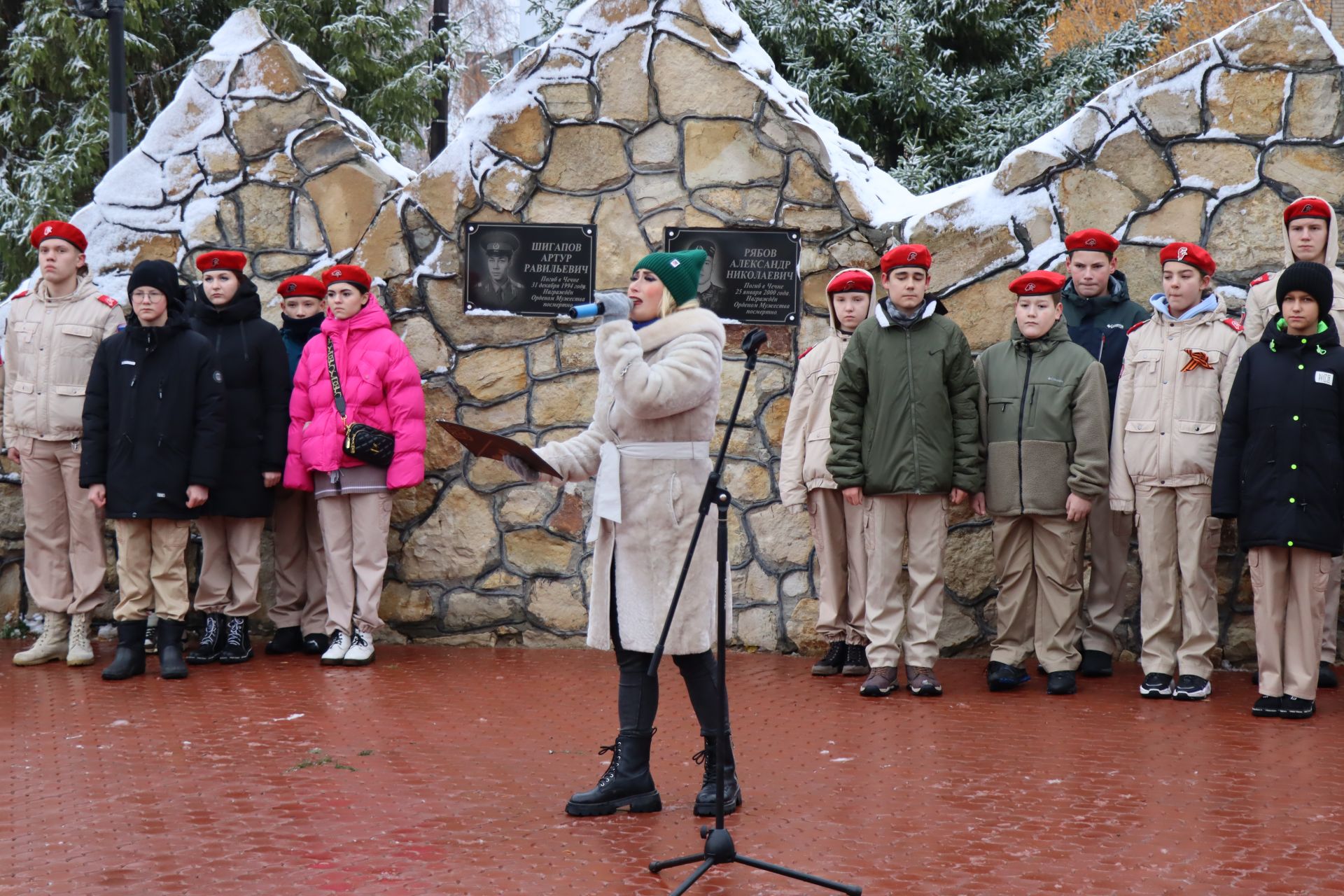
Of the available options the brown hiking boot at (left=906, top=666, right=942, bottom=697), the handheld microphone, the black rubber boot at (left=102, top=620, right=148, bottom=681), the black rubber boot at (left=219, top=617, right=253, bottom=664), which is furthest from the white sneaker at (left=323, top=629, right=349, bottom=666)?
the handheld microphone

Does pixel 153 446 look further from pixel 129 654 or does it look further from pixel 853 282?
pixel 853 282

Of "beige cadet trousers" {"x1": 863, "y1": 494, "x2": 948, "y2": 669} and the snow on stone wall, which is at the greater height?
the snow on stone wall

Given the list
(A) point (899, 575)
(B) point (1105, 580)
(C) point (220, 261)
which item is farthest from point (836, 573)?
(C) point (220, 261)

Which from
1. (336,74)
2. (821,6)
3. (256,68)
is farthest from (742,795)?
(336,74)

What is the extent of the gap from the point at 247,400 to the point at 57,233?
3.92ft

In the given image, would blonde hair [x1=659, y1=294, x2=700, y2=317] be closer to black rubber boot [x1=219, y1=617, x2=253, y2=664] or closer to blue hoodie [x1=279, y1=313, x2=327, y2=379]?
blue hoodie [x1=279, y1=313, x2=327, y2=379]

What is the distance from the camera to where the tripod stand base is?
A: 362cm

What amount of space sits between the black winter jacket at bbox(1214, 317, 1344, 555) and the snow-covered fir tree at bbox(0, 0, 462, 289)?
8.44m

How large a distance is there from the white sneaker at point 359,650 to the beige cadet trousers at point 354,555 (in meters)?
0.03

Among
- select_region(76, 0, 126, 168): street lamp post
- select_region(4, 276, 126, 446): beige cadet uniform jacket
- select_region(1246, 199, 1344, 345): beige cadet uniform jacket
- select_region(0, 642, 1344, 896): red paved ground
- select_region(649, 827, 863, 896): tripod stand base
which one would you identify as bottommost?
select_region(0, 642, 1344, 896): red paved ground

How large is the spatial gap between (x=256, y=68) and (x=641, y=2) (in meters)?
2.19

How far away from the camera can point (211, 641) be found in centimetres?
696

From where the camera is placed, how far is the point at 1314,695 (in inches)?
223

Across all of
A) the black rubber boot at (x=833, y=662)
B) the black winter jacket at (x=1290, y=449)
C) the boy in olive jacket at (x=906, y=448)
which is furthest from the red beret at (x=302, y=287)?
the black winter jacket at (x=1290, y=449)
